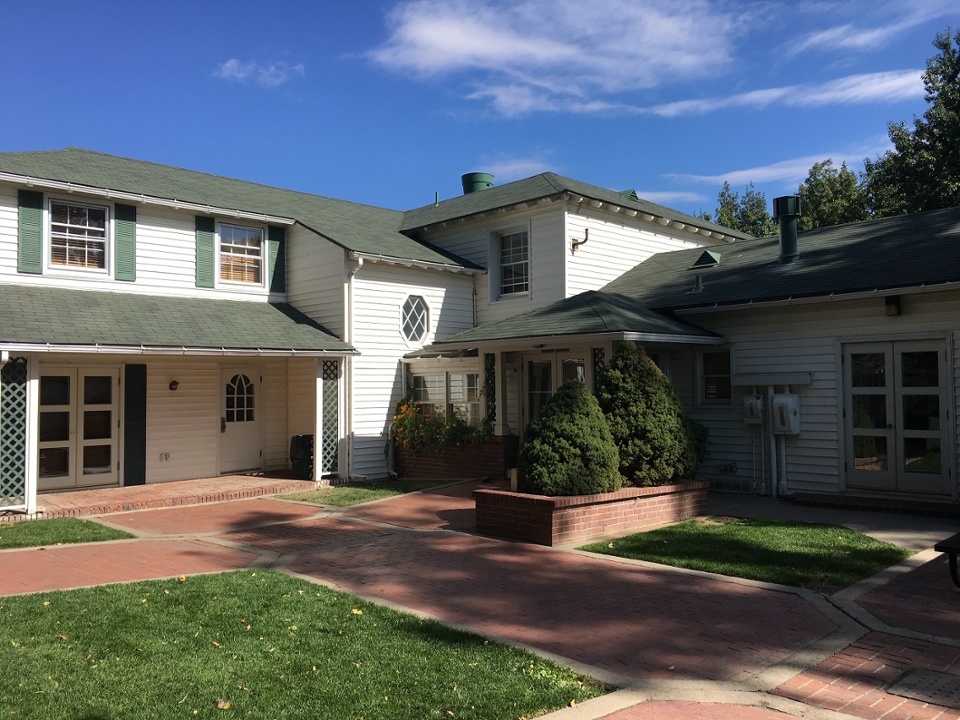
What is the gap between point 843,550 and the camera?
8562mm

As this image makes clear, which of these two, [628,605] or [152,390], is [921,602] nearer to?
[628,605]

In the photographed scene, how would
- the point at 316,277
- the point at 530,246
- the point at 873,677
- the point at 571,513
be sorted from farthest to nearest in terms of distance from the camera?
the point at 530,246
the point at 316,277
the point at 571,513
the point at 873,677

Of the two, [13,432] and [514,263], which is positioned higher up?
[514,263]

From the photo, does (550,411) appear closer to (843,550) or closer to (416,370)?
(843,550)

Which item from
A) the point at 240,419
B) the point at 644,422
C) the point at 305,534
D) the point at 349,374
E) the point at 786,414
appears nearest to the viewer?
the point at 305,534

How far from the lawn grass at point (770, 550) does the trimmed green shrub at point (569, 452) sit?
2.75 ft

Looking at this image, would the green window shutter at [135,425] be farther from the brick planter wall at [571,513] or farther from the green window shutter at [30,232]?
the brick planter wall at [571,513]

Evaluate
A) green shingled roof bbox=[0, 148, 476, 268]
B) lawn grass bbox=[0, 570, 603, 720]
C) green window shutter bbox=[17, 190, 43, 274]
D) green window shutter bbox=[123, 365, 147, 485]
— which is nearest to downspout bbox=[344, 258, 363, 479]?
green shingled roof bbox=[0, 148, 476, 268]

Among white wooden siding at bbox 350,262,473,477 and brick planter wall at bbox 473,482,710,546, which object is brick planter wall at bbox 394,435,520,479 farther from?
brick planter wall at bbox 473,482,710,546

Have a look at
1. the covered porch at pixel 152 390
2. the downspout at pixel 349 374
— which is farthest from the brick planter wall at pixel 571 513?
the covered porch at pixel 152 390

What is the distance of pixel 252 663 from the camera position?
514cm

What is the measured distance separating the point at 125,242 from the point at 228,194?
3.20 m

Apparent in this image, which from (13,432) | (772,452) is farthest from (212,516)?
(772,452)

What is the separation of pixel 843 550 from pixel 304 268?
12212 millimetres
